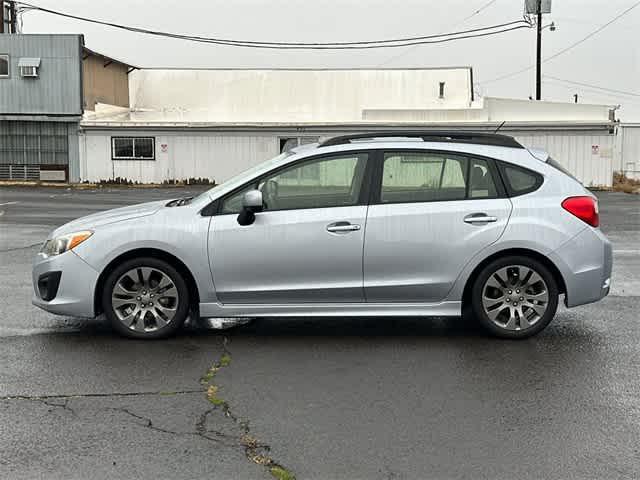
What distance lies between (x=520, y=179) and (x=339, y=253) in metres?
1.72

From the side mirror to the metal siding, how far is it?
3214 cm

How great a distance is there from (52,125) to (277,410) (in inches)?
1369

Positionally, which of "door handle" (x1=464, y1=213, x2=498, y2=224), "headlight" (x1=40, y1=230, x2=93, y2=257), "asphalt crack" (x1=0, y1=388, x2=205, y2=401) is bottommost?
"asphalt crack" (x1=0, y1=388, x2=205, y2=401)

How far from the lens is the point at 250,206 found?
7.18m

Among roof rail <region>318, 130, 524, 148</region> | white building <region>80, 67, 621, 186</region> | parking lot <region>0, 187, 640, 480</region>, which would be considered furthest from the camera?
white building <region>80, 67, 621, 186</region>

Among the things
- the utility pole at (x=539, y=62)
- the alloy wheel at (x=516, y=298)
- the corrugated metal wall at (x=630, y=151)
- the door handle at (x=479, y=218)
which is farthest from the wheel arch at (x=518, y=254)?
the utility pole at (x=539, y=62)

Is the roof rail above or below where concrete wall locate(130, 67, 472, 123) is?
below

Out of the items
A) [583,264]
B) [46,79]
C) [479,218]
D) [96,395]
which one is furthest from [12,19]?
[96,395]

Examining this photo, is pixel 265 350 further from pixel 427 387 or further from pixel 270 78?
pixel 270 78

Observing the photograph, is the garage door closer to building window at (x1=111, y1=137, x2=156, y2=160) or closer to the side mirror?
building window at (x1=111, y1=137, x2=156, y2=160)

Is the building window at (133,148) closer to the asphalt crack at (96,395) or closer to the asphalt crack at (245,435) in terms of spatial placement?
the asphalt crack at (245,435)

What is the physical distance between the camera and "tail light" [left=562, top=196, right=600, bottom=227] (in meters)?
7.46

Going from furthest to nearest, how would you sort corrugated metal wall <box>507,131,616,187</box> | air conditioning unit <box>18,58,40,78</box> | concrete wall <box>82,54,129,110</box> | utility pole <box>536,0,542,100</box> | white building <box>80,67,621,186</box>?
1. utility pole <box>536,0,542,100</box>
2. concrete wall <box>82,54,129,110</box>
3. air conditioning unit <box>18,58,40,78</box>
4. white building <box>80,67,621,186</box>
5. corrugated metal wall <box>507,131,616,187</box>

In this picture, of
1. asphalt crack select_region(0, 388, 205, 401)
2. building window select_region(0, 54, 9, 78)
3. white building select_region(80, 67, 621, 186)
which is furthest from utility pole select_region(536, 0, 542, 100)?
asphalt crack select_region(0, 388, 205, 401)
